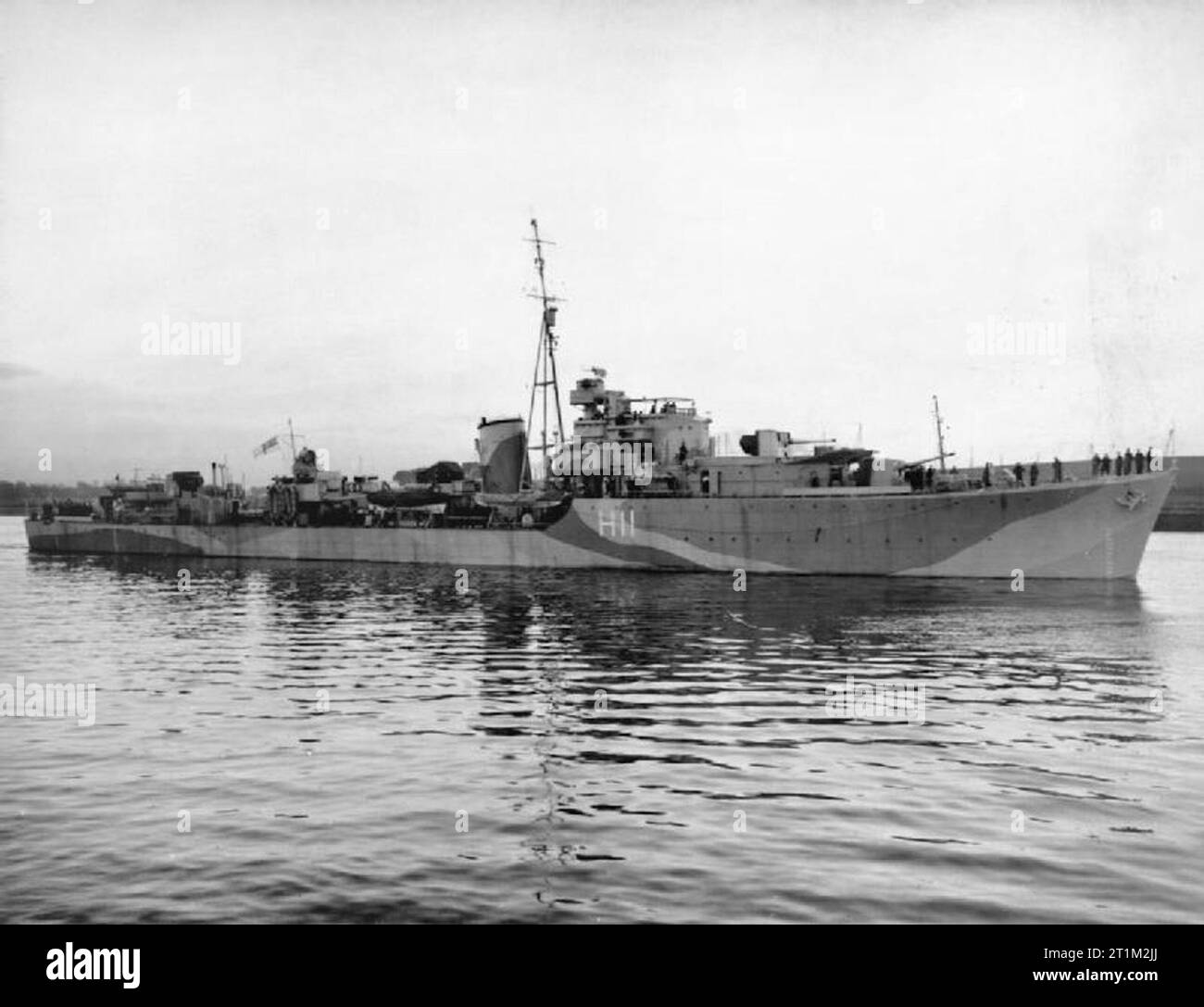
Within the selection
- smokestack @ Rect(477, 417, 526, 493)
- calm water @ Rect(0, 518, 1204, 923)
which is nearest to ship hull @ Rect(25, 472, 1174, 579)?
smokestack @ Rect(477, 417, 526, 493)

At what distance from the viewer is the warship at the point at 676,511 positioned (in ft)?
130

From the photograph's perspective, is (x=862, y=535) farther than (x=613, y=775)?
Yes

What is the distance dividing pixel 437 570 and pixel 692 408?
14.7 m

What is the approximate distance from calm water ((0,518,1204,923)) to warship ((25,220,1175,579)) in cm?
1259

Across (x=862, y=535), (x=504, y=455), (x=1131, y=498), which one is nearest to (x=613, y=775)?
(x=862, y=535)

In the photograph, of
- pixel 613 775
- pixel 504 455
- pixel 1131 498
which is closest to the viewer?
pixel 613 775

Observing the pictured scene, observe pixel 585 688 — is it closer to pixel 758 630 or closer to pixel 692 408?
pixel 758 630

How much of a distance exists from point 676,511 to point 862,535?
26.7ft

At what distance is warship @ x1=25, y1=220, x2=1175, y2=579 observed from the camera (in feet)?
130

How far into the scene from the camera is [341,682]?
19.9m

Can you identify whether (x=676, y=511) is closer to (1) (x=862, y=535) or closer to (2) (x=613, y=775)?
(1) (x=862, y=535)

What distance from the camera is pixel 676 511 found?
46281 millimetres

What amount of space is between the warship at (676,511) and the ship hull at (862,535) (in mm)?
58
